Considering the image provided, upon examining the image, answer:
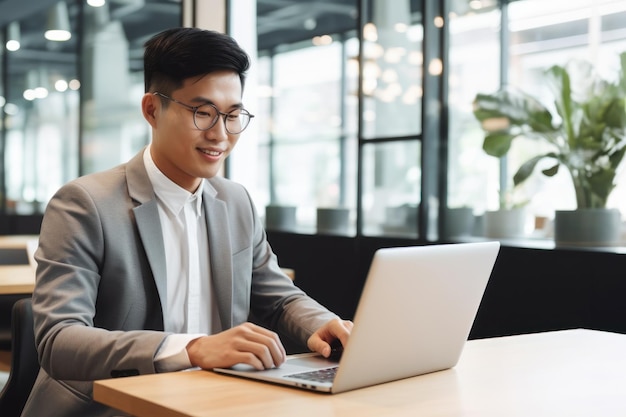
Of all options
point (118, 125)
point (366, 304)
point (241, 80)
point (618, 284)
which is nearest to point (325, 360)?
point (366, 304)

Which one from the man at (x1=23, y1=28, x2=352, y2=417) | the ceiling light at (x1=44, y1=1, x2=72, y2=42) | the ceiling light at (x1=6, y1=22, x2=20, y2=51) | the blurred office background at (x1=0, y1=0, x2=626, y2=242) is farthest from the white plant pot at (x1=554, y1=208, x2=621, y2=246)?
the ceiling light at (x1=6, y1=22, x2=20, y2=51)

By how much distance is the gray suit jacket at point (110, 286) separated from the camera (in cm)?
150

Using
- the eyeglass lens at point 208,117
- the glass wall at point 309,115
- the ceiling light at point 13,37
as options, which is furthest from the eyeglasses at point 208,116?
the ceiling light at point 13,37

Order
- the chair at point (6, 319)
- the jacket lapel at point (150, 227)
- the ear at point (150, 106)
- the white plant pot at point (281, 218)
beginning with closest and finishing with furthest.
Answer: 1. the jacket lapel at point (150, 227)
2. the ear at point (150, 106)
3. the chair at point (6, 319)
4. the white plant pot at point (281, 218)

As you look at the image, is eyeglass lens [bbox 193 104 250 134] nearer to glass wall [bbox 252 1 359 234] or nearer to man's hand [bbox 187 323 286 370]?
man's hand [bbox 187 323 286 370]

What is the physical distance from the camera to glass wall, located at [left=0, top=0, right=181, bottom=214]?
623 centimetres

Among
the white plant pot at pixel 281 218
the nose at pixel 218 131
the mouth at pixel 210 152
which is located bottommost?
the white plant pot at pixel 281 218

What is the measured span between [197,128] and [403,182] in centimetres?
274

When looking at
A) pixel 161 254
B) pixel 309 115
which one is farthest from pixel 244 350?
pixel 309 115

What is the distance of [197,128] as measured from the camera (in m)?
1.73

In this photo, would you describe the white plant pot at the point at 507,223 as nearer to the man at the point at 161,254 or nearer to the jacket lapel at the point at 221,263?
the man at the point at 161,254

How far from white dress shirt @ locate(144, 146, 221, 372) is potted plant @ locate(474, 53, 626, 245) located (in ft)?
6.70

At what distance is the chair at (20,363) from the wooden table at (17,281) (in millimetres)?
925

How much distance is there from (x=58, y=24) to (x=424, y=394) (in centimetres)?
574
